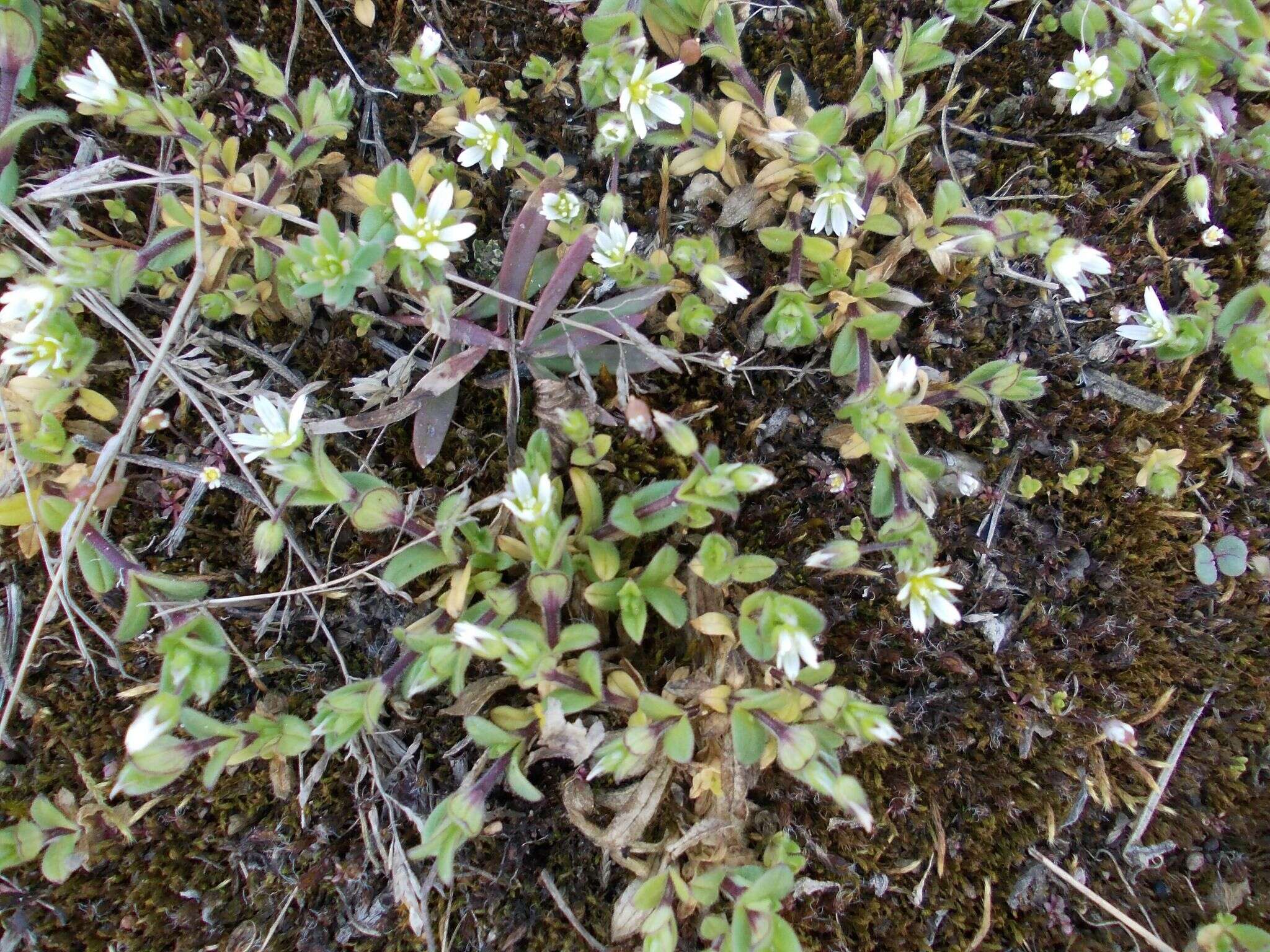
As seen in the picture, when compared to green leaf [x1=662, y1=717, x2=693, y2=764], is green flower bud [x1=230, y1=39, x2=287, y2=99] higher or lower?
higher

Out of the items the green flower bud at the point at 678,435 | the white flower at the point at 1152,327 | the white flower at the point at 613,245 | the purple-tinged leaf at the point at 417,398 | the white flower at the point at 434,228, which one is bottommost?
the white flower at the point at 1152,327

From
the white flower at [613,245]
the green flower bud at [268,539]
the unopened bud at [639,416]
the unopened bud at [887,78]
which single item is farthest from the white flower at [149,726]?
the unopened bud at [887,78]

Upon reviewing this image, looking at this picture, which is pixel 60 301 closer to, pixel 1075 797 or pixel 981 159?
pixel 981 159

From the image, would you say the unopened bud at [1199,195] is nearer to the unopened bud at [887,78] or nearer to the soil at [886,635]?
the soil at [886,635]

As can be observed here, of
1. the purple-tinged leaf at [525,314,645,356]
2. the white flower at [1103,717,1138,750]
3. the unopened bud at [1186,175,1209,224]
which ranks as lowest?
the white flower at [1103,717,1138,750]

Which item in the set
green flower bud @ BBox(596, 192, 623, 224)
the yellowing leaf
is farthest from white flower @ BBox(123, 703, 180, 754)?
green flower bud @ BBox(596, 192, 623, 224)

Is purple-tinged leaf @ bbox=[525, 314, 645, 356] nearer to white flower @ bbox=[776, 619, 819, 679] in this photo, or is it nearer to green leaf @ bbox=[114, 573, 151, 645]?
white flower @ bbox=[776, 619, 819, 679]

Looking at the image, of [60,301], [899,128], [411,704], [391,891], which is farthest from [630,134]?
[391,891]

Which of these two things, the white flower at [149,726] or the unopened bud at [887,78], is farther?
the unopened bud at [887,78]
